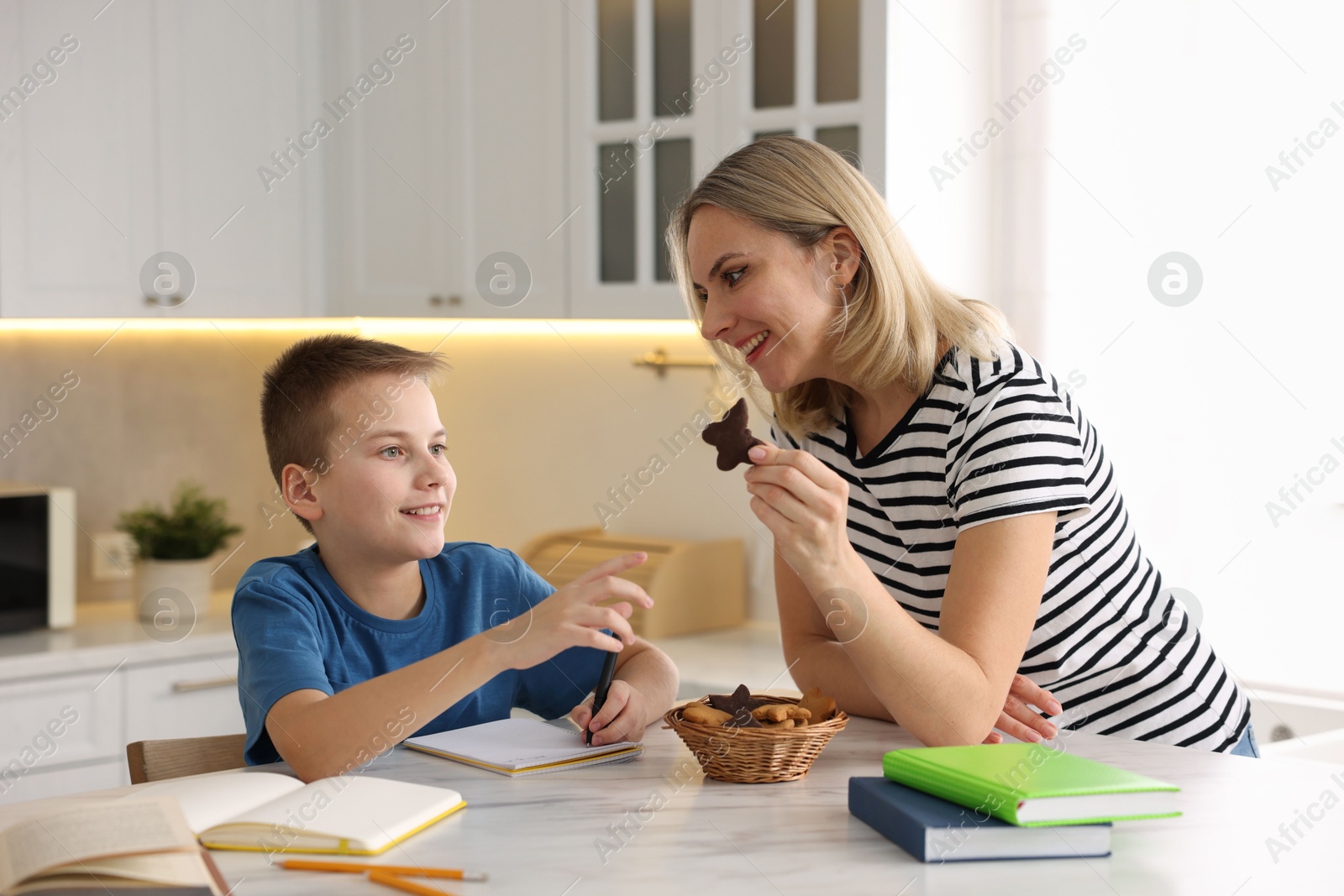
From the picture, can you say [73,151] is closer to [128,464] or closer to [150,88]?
[150,88]

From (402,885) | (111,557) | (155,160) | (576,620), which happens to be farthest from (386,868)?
(111,557)

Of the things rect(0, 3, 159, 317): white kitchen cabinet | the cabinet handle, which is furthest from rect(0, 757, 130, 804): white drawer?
rect(0, 3, 159, 317): white kitchen cabinet

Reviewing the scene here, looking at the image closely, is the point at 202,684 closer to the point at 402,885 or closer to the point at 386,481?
the point at 386,481

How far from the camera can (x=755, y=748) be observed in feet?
3.59

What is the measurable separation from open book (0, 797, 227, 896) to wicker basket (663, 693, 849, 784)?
0.41 metres

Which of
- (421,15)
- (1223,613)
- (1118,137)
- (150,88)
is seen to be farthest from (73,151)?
(1223,613)

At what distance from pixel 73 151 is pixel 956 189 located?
72.8 inches

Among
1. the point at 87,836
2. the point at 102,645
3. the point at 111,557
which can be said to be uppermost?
the point at 87,836

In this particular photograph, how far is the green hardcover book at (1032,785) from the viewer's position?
0.93 metres

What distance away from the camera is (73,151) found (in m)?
2.71

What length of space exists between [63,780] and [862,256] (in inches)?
79.1

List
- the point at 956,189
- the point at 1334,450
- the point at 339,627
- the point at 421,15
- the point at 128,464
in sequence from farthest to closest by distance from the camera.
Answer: the point at 128,464 < the point at 421,15 < the point at 956,189 < the point at 1334,450 < the point at 339,627

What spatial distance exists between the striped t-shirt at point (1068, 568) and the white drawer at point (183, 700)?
1.73 m

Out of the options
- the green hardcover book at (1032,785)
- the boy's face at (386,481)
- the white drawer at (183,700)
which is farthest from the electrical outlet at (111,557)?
the green hardcover book at (1032,785)
